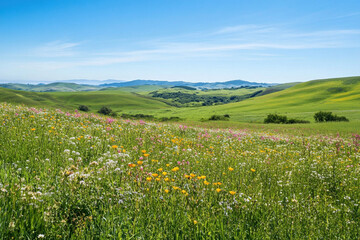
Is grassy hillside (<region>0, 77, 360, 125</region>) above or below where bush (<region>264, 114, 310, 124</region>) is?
above

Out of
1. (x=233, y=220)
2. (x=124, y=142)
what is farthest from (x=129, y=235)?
(x=124, y=142)

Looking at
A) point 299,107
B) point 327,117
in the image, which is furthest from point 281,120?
point 299,107

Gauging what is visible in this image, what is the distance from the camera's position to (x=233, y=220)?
11.9ft

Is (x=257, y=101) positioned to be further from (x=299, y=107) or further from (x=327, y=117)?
(x=327, y=117)

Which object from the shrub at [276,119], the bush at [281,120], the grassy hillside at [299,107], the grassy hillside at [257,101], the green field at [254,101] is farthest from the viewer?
the green field at [254,101]

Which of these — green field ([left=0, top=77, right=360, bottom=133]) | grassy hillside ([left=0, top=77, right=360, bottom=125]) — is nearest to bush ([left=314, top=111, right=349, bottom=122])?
grassy hillside ([left=0, top=77, right=360, bottom=125])

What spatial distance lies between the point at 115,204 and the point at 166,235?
3.18 feet

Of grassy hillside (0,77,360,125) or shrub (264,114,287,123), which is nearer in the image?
shrub (264,114,287,123)

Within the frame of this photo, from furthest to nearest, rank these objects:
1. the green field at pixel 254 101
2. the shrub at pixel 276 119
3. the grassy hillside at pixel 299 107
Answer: the green field at pixel 254 101 < the grassy hillside at pixel 299 107 < the shrub at pixel 276 119

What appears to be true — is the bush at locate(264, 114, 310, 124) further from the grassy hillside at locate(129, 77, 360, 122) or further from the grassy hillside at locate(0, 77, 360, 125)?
the grassy hillside at locate(0, 77, 360, 125)

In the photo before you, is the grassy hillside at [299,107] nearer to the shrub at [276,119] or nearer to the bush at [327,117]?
the bush at [327,117]

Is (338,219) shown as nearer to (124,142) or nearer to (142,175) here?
(142,175)

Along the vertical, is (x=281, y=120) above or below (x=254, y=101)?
below

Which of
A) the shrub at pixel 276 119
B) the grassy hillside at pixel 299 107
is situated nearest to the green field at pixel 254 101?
the grassy hillside at pixel 299 107
